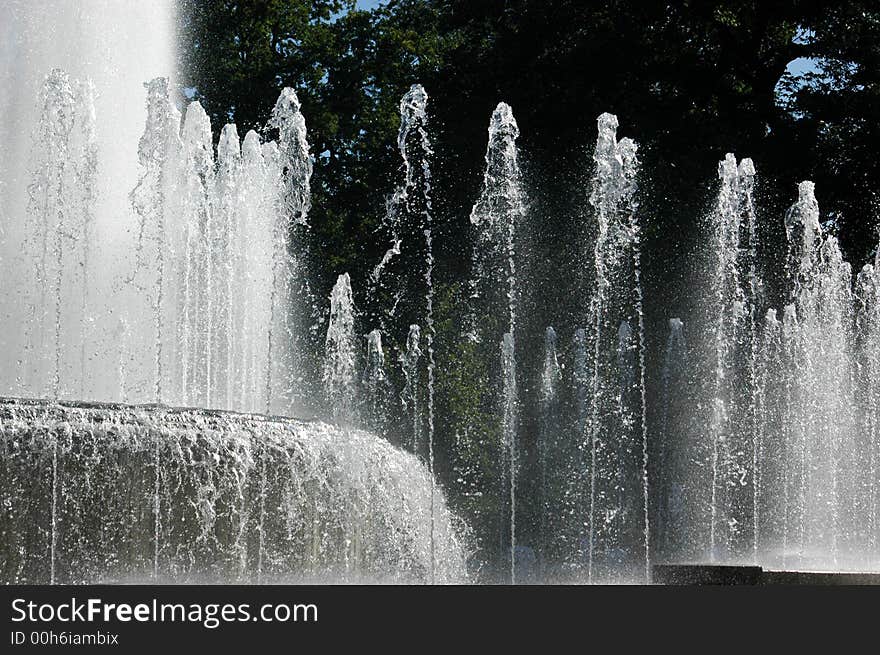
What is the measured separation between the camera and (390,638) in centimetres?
750

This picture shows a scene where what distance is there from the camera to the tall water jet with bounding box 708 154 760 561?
76.4 ft

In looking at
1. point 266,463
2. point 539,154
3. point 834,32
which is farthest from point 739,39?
point 266,463

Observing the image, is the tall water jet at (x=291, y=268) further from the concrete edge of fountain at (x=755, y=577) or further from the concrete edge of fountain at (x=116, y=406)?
the concrete edge of fountain at (x=755, y=577)

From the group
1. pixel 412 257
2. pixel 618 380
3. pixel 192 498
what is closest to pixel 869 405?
pixel 618 380

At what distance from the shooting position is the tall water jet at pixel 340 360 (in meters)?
26.9

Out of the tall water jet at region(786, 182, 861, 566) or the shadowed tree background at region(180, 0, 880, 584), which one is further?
the shadowed tree background at region(180, 0, 880, 584)

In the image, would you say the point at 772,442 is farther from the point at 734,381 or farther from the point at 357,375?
the point at 357,375

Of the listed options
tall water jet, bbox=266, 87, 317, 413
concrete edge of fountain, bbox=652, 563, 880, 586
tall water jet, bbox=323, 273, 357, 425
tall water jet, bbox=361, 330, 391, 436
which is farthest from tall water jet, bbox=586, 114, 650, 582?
concrete edge of fountain, bbox=652, 563, 880, 586

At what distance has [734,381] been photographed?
77.8 feet

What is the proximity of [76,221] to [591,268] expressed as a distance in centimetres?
1026

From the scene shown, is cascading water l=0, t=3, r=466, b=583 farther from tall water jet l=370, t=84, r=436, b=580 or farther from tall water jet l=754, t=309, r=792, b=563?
tall water jet l=754, t=309, r=792, b=563

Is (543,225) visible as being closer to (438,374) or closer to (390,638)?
(438,374)

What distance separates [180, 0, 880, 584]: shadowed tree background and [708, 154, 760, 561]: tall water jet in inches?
20.0

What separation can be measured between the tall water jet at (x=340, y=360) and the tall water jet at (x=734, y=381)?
21.6 feet
